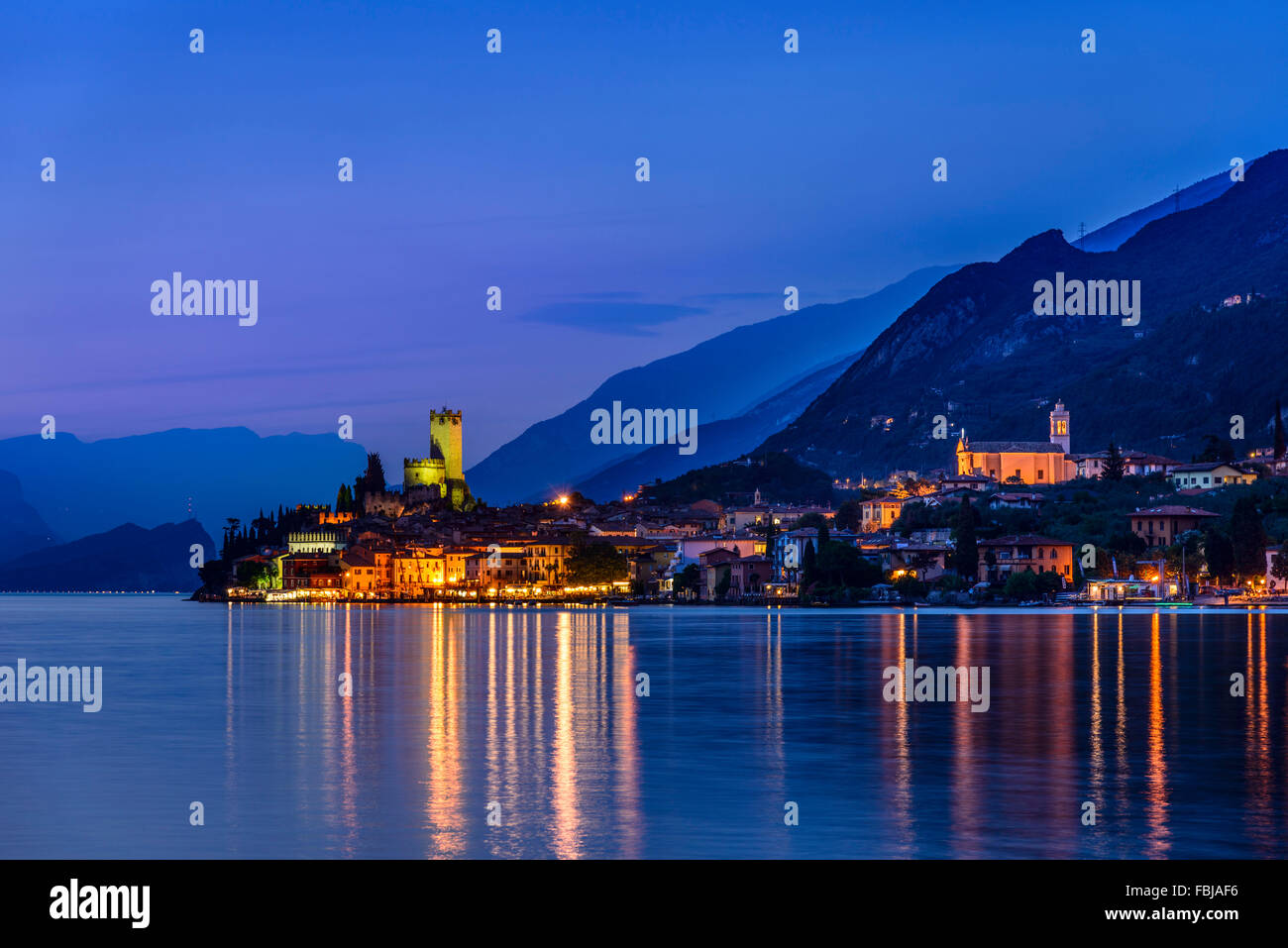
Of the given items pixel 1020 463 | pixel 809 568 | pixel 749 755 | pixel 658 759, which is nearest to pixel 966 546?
pixel 809 568

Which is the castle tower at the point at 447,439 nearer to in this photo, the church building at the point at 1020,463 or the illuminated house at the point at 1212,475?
the church building at the point at 1020,463

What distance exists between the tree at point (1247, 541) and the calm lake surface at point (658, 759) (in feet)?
145

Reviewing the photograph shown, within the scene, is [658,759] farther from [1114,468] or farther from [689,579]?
[1114,468]

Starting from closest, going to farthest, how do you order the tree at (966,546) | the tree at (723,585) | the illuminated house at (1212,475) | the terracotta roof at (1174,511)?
1. the tree at (966,546)
2. the terracotta roof at (1174,511)
3. the tree at (723,585)
4. the illuminated house at (1212,475)

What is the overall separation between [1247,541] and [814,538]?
3614 cm

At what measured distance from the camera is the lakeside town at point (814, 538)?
98.0m

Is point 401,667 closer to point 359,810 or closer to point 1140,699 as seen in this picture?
point 1140,699

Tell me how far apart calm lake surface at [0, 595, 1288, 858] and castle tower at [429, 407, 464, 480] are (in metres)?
137

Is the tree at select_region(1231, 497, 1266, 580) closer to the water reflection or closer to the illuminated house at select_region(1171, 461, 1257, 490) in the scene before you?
the illuminated house at select_region(1171, 461, 1257, 490)

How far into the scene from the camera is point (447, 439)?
607 ft

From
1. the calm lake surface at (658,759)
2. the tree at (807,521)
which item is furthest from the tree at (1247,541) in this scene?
the calm lake surface at (658,759)

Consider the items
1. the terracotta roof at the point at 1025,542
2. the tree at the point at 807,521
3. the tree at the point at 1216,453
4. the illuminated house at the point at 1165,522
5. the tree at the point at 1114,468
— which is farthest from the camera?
the tree at the point at 807,521
